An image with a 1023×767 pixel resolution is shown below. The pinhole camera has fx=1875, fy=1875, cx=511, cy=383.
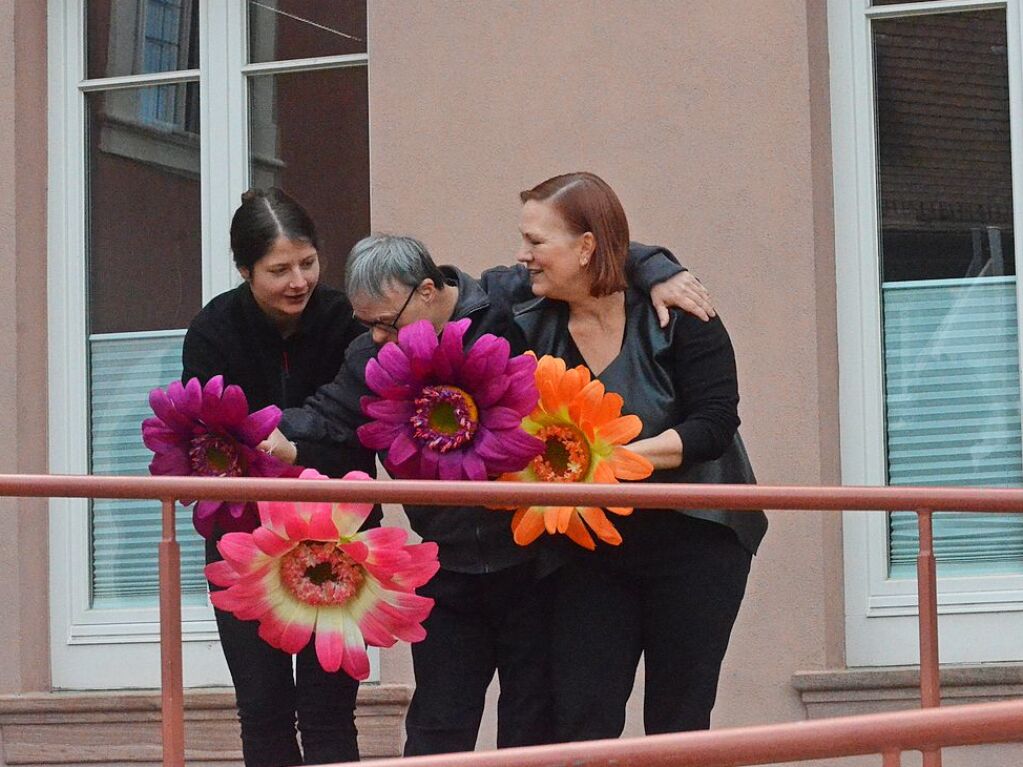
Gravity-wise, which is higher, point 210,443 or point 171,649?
point 210,443

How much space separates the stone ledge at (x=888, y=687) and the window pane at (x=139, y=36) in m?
2.59

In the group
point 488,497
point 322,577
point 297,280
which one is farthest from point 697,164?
point 322,577

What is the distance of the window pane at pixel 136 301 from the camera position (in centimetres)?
550

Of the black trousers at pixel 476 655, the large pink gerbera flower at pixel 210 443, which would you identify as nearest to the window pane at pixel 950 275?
the black trousers at pixel 476 655

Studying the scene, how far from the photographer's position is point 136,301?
5551 mm

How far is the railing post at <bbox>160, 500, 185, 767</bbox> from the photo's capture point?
3188mm

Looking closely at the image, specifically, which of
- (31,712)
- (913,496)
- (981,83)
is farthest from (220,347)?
(981,83)

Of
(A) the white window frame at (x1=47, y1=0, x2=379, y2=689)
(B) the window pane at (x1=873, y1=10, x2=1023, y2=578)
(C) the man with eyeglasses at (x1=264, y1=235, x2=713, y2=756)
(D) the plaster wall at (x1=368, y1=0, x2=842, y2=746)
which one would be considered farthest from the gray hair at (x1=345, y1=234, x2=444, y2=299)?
(A) the white window frame at (x1=47, y1=0, x2=379, y2=689)

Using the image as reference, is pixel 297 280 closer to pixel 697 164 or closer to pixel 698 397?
pixel 698 397

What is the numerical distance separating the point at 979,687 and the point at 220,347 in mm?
2072

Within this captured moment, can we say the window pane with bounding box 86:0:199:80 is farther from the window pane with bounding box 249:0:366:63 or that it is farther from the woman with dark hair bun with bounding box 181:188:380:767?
the woman with dark hair bun with bounding box 181:188:380:767

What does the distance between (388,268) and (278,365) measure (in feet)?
1.59

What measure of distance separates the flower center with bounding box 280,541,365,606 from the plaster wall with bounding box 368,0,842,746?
1.78 metres

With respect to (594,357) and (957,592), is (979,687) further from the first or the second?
(594,357)
